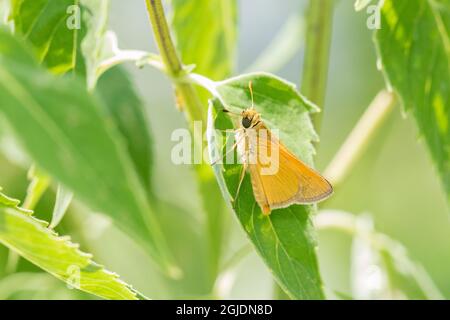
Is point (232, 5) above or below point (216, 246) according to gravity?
above

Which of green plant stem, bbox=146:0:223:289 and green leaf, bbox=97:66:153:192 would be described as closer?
green plant stem, bbox=146:0:223:289

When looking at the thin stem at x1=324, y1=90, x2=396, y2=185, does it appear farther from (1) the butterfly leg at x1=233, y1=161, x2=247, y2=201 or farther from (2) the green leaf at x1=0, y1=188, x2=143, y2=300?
(2) the green leaf at x1=0, y1=188, x2=143, y2=300

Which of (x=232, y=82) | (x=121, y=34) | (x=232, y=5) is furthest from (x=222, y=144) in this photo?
(x=121, y=34)

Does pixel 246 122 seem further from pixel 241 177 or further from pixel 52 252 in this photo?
pixel 52 252

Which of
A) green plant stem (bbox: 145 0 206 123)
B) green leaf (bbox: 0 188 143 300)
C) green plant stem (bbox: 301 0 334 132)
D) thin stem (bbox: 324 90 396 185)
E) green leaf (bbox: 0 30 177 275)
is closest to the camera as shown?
green leaf (bbox: 0 30 177 275)

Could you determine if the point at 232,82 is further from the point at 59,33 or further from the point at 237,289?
the point at 237,289

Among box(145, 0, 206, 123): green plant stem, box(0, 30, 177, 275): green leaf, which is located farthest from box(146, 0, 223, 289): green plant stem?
box(0, 30, 177, 275): green leaf

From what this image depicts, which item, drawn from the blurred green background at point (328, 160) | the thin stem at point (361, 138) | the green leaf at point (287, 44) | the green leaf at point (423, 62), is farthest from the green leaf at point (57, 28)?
the blurred green background at point (328, 160)

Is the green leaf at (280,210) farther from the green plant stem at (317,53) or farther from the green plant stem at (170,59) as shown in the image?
the green plant stem at (317,53)
